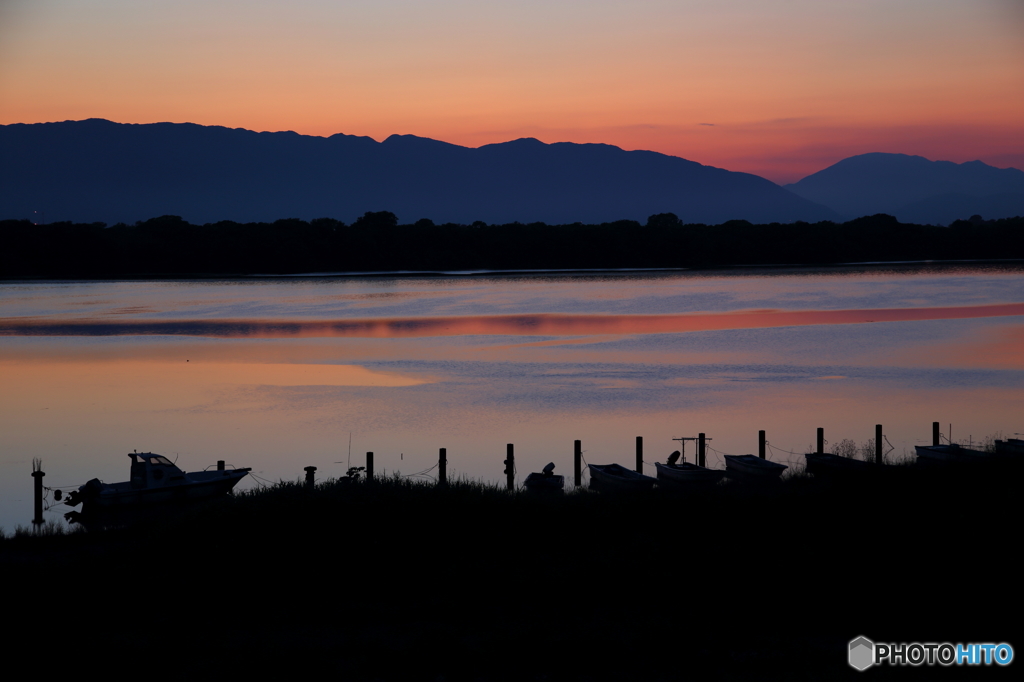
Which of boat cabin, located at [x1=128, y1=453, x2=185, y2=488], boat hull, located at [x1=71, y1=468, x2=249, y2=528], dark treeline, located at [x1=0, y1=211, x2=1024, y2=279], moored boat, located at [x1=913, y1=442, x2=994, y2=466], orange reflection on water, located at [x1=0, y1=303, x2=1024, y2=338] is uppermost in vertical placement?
dark treeline, located at [x1=0, y1=211, x2=1024, y2=279]

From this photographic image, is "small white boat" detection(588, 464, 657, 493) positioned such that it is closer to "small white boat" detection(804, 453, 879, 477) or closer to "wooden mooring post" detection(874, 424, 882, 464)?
"small white boat" detection(804, 453, 879, 477)

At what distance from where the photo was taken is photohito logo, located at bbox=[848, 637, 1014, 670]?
9.70m

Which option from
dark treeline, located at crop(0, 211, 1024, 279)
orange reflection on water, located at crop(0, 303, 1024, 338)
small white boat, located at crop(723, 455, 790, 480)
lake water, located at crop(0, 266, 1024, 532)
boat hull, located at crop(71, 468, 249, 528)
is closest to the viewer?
boat hull, located at crop(71, 468, 249, 528)

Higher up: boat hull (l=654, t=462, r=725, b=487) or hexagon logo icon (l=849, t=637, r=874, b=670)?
hexagon logo icon (l=849, t=637, r=874, b=670)

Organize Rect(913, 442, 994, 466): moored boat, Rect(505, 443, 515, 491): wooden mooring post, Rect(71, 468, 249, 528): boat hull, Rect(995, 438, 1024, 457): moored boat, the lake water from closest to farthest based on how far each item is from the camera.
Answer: Rect(71, 468, 249, 528): boat hull, Rect(913, 442, 994, 466): moored boat, Rect(995, 438, 1024, 457): moored boat, Rect(505, 443, 515, 491): wooden mooring post, the lake water

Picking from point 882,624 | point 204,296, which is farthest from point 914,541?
point 204,296

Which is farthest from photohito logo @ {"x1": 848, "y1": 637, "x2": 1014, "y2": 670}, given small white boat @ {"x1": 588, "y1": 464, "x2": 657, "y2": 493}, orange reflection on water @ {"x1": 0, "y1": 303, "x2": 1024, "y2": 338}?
orange reflection on water @ {"x1": 0, "y1": 303, "x2": 1024, "y2": 338}

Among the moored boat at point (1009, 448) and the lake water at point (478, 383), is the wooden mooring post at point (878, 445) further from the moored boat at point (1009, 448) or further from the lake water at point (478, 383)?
the moored boat at point (1009, 448)

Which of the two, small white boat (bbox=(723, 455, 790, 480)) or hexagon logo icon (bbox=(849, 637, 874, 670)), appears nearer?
hexagon logo icon (bbox=(849, 637, 874, 670))

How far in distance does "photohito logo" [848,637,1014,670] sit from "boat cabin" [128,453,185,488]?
47.1ft

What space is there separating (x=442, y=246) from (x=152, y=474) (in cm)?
15910

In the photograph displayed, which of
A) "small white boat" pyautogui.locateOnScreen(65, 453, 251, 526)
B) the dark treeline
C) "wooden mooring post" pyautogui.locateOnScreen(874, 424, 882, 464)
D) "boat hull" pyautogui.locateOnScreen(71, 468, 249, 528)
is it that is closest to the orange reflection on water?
"wooden mooring post" pyautogui.locateOnScreen(874, 424, 882, 464)

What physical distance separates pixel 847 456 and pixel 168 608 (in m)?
17.1

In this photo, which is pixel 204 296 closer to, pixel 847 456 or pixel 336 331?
pixel 336 331
